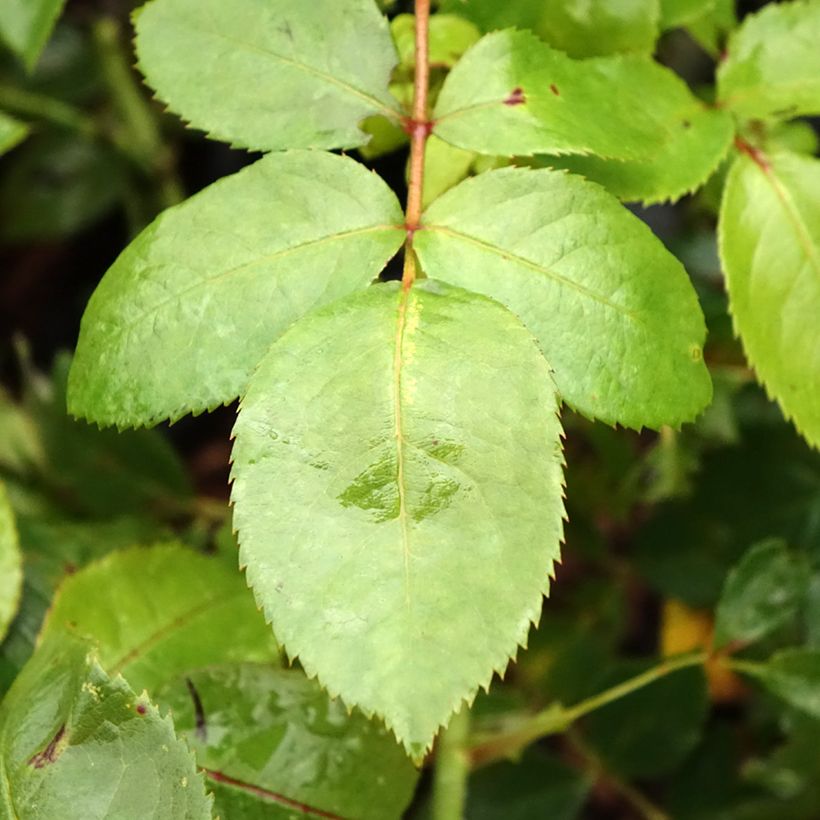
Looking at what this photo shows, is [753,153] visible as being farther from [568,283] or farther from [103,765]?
Answer: [103,765]

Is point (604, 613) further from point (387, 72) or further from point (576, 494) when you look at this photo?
point (387, 72)

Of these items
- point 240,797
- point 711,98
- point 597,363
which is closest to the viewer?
point 597,363

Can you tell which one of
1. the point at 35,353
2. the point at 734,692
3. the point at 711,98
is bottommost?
the point at 734,692

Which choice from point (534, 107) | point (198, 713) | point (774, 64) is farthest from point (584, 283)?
point (198, 713)

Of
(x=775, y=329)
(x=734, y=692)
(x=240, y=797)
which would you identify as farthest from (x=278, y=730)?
Result: (x=734, y=692)

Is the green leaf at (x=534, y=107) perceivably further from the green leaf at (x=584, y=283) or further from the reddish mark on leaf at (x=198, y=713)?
the reddish mark on leaf at (x=198, y=713)

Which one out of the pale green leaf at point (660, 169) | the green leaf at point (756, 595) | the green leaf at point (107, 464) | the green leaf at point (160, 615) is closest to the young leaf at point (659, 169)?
the pale green leaf at point (660, 169)

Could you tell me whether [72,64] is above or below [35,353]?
above
